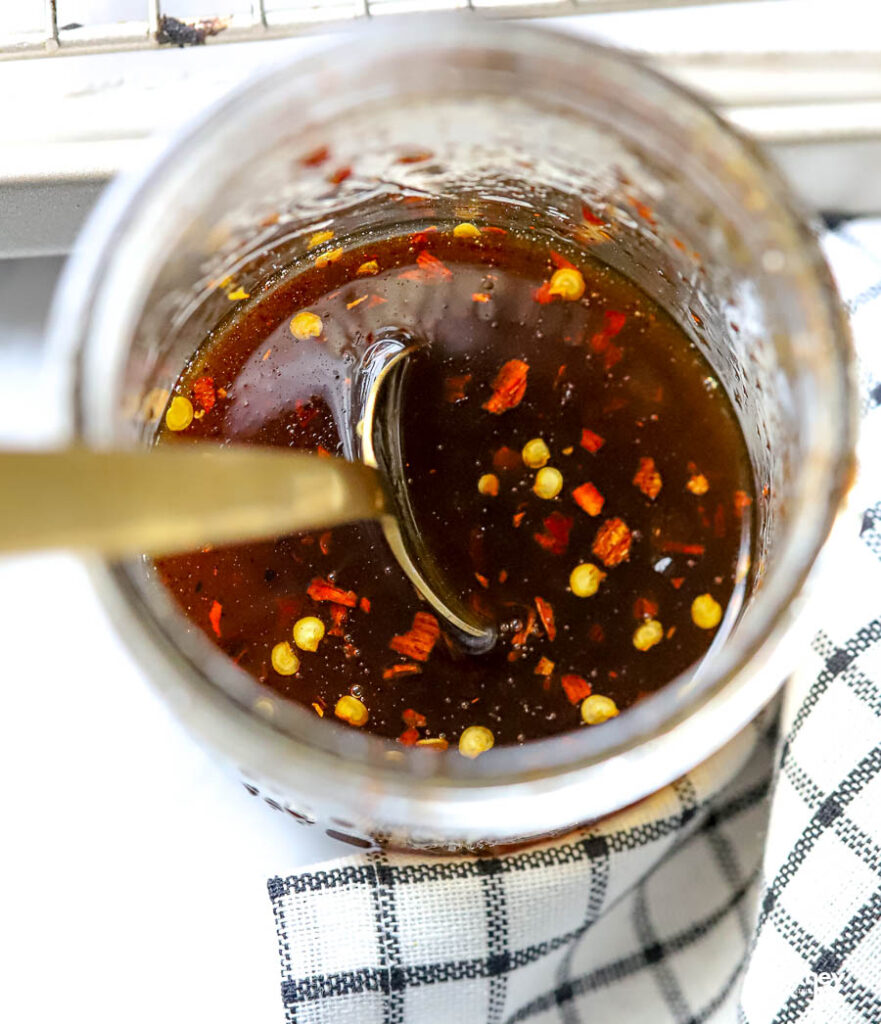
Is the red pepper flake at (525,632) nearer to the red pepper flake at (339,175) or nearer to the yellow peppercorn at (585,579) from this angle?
the yellow peppercorn at (585,579)

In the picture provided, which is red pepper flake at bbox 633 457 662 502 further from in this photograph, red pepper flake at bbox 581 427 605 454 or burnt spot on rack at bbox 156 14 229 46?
burnt spot on rack at bbox 156 14 229 46

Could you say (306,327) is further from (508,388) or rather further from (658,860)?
(658,860)

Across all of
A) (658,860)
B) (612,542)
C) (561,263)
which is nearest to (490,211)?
(561,263)

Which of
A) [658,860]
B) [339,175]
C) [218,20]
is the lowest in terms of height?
[658,860]

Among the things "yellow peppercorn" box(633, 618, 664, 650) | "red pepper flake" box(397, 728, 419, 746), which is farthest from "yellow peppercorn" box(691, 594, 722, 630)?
"red pepper flake" box(397, 728, 419, 746)

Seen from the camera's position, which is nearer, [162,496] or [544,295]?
[162,496]

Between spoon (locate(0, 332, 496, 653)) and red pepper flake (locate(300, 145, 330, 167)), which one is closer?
spoon (locate(0, 332, 496, 653))

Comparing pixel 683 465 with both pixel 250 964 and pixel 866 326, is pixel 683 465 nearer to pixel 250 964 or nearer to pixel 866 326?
pixel 866 326
